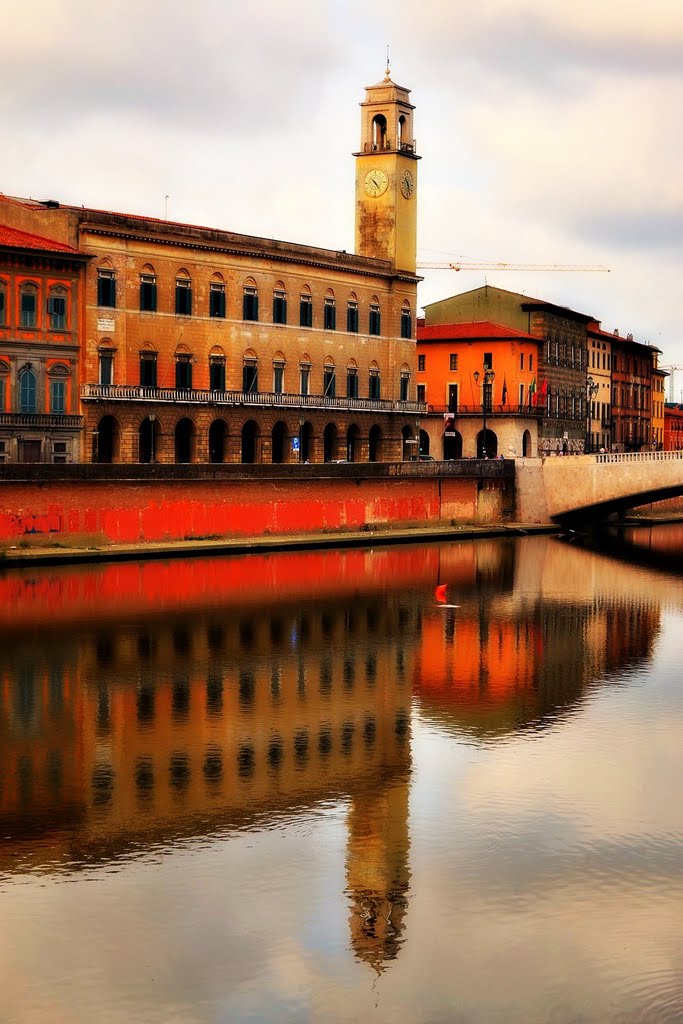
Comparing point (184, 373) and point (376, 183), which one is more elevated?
point (376, 183)

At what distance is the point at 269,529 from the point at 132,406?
10.2 meters

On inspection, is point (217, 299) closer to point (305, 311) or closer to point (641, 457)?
point (305, 311)

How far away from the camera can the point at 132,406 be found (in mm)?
69000

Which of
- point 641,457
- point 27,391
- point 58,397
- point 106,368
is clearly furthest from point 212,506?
point 641,457

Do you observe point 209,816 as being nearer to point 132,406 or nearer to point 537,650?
point 537,650

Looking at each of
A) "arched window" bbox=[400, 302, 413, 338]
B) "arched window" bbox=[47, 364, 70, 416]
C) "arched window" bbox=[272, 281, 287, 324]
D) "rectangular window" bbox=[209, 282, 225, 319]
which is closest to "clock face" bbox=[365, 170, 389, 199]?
"arched window" bbox=[400, 302, 413, 338]

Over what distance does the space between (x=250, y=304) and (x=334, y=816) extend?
180ft

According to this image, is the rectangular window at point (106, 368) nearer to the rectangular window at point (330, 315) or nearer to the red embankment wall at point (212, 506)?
the red embankment wall at point (212, 506)

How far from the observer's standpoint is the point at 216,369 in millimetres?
74438

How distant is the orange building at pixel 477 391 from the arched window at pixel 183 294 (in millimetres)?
30789

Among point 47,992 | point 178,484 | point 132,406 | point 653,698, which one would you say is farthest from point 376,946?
point 132,406

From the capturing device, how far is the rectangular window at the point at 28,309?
6419 centimetres

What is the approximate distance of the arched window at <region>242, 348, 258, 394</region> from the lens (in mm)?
75875

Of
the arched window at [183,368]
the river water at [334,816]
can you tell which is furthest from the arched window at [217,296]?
the river water at [334,816]
